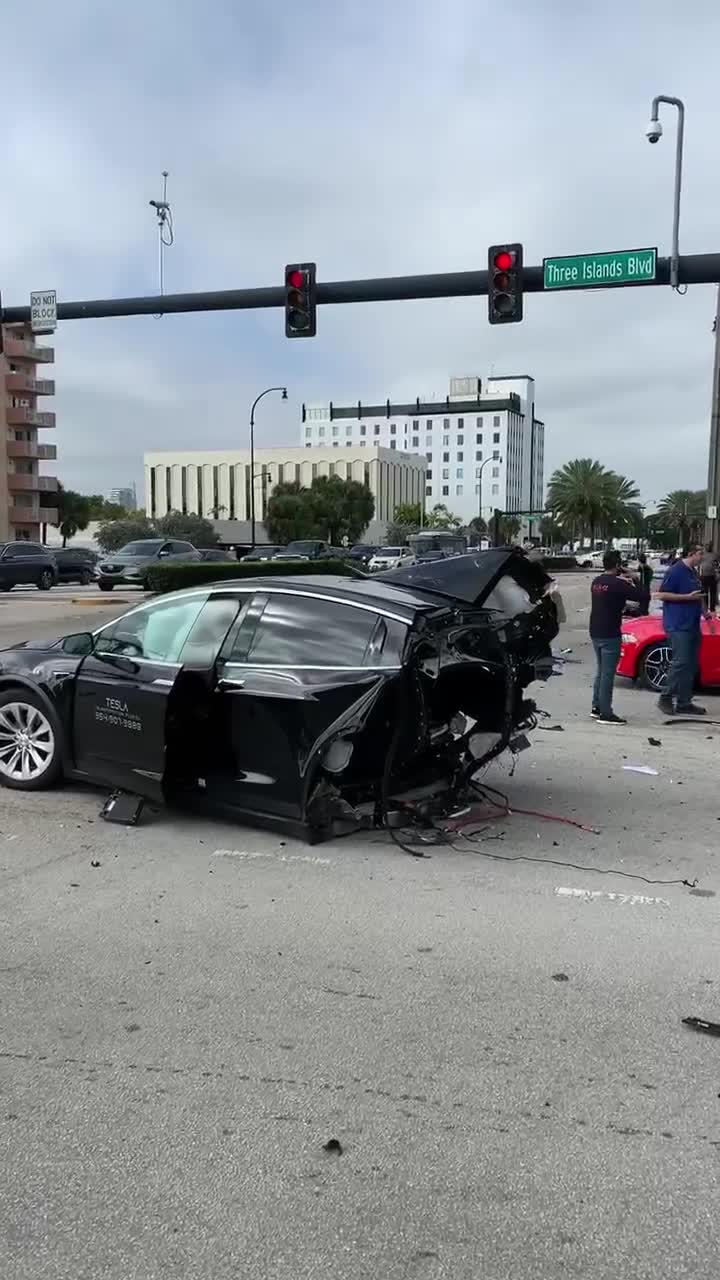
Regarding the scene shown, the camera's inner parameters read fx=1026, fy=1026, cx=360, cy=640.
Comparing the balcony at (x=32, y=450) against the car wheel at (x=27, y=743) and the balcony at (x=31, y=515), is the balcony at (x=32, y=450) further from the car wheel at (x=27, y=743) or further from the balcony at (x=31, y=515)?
the car wheel at (x=27, y=743)

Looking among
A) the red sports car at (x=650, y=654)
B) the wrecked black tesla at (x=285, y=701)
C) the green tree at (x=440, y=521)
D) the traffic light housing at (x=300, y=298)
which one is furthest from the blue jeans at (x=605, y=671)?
the green tree at (x=440, y=521)

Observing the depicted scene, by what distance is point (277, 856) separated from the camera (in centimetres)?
597

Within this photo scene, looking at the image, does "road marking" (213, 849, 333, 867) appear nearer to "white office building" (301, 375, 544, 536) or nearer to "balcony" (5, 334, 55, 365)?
"balcony" (5, 334, 55, 365)

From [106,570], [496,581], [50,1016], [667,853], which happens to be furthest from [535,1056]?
[106,570]

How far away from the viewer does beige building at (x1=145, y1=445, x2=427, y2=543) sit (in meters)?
141

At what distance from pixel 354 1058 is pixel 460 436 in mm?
181591

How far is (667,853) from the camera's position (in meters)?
6.17

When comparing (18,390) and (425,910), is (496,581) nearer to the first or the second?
(425,910)

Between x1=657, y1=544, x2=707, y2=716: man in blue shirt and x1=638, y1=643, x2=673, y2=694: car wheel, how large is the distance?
1.30 metres

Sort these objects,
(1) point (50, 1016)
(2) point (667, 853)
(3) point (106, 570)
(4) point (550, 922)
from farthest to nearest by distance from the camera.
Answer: (3) point (106, 570), (2) point (667, 853), (4) point (550, 922), (1) point (50, 1016)

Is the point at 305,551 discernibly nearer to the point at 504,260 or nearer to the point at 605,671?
the point at 504,260

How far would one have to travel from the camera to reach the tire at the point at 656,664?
42.3ft

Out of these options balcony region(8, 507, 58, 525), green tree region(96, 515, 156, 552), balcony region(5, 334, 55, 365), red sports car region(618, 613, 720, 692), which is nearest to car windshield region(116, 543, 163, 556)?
red sports car region(618, 613, 720, 692)

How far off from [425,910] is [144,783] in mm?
2107
